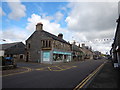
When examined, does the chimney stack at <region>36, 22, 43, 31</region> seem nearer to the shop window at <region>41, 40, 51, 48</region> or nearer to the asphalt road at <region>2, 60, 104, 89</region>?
the shop window at <region>41, 40, 51, 48</region>

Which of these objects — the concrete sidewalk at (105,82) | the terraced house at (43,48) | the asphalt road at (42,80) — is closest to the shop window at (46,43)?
the terraced house at (43,48)

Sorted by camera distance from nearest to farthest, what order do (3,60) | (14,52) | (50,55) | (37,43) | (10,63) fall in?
(3,60), (10,63), (50,55), (37,43), (14,52)

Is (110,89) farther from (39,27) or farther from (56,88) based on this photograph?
(39,27)

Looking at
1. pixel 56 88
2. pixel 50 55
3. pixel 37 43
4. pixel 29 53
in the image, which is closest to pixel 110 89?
pixel 56 88

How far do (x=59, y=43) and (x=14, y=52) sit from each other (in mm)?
19110

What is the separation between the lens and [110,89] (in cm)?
538

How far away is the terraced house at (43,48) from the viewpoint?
989 inches

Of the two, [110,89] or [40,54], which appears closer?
[110,89]

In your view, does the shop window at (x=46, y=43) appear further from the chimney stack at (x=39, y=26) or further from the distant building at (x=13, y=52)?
the distant building at (x=13, y=52)

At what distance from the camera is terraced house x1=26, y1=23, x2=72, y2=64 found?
25109 mm

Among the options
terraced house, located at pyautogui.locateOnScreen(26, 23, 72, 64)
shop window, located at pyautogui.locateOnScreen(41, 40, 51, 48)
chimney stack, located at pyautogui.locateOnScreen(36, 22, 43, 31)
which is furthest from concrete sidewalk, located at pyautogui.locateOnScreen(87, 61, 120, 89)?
chimney stack, located at pyautogui.locateOnScreen(36, 22, 43, 31)

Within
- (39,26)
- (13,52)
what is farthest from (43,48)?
(13,52)

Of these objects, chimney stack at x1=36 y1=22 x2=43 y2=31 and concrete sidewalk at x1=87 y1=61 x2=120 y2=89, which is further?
chimney stack at x1=36 y1=22 x2=43 y2=31

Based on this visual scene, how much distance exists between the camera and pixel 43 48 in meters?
25.5
